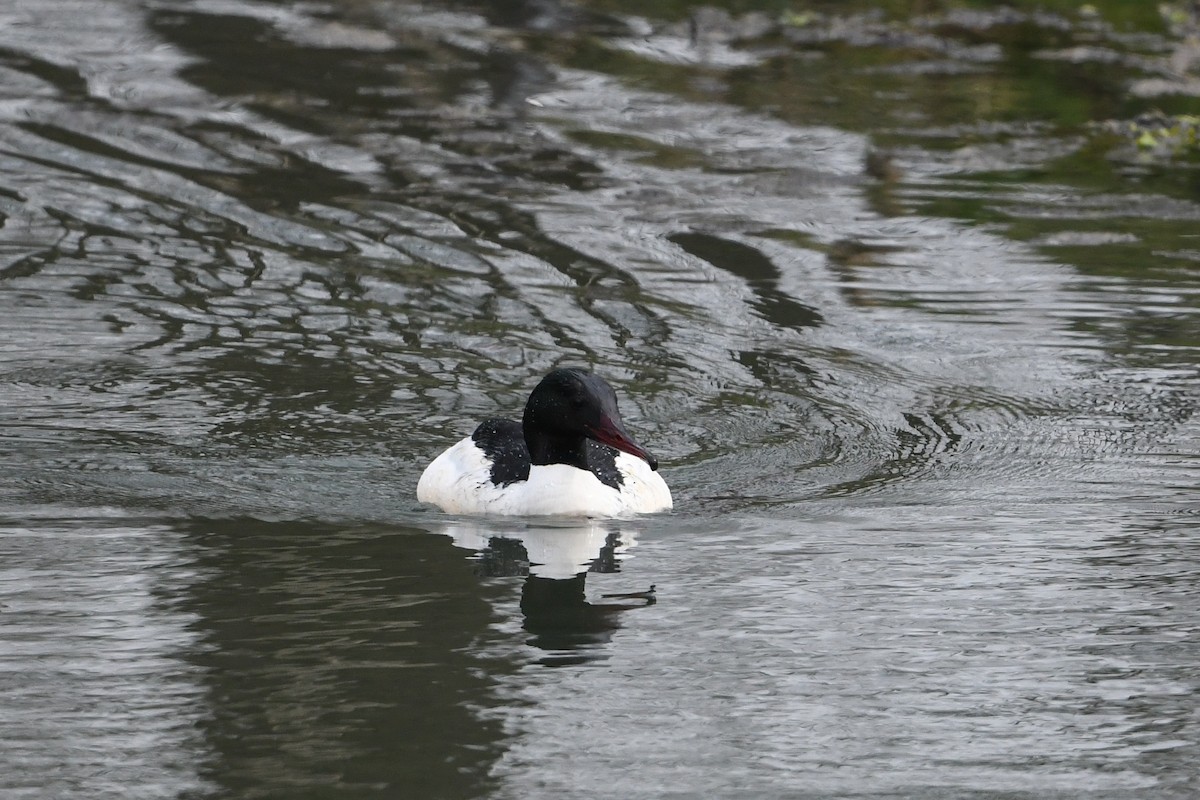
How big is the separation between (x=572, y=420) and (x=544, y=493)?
435mm

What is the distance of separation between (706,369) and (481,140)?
5.80 m

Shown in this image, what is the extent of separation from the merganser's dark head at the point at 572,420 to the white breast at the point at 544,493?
9 cm

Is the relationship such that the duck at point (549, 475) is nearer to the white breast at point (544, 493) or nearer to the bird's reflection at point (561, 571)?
the white breast at point (544, 493)

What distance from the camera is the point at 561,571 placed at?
822cm

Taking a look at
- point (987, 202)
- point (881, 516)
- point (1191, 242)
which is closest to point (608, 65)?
point (987, 202)

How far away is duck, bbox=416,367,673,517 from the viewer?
29.3 ft

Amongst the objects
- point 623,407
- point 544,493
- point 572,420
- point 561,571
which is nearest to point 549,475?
point 544,493

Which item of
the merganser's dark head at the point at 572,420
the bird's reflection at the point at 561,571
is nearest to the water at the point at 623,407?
the bird's reflection at the point at 561,571

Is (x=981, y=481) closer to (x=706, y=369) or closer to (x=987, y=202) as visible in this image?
(x=706, y=369)

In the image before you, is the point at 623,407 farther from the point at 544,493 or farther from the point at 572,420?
the point at 572,420

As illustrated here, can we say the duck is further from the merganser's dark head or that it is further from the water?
the water

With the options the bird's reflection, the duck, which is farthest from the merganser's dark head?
the bird's reflection

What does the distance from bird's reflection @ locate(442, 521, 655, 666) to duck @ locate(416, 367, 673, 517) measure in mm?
138

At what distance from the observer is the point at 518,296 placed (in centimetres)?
1245
